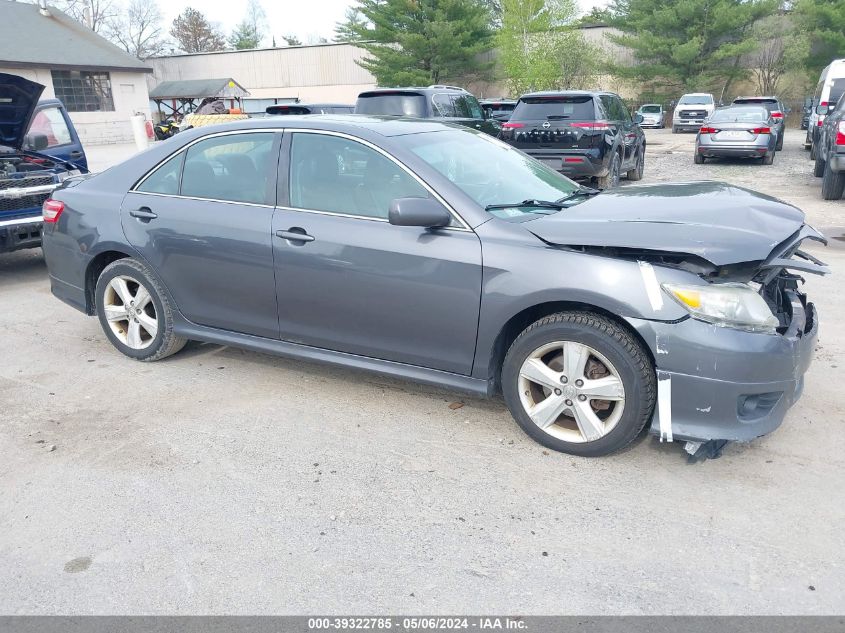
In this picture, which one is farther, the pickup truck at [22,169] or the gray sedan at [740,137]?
the gray sedan at [740,137]

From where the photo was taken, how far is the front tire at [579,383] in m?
3.26

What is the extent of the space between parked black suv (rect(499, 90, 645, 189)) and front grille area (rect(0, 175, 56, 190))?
693 centimetres

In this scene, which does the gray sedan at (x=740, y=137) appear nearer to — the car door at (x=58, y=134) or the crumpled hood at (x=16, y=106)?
the car door at (x=58, y=134)

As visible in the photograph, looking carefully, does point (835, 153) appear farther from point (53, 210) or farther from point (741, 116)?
point (53, 210)

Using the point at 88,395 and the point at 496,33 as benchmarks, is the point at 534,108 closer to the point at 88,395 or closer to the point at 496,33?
the point at 88,395

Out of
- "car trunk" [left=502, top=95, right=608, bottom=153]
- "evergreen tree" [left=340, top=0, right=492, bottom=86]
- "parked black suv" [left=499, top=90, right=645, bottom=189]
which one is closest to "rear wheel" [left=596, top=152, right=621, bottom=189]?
"parked black suv" [left=499, top=90, right=645, bottom=189]

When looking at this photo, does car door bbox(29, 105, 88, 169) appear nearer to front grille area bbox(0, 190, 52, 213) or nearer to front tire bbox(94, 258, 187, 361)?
front grille area bbox(0, 190, 52, 213)

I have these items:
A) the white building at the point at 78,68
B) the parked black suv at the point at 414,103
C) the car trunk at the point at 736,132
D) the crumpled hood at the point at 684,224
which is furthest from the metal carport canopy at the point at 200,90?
the crumpled hood at the point at 684,224

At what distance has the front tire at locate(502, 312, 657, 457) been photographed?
3.26 meters

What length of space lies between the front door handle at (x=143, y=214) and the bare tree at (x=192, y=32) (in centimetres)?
9132

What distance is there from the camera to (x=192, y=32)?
86875mm

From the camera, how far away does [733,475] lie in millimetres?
3340
